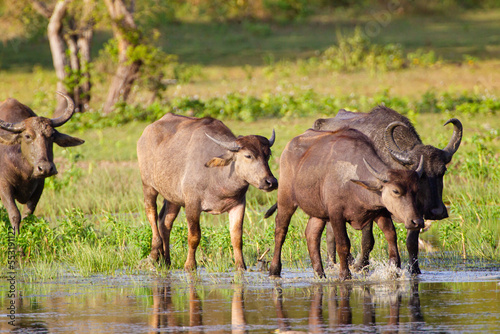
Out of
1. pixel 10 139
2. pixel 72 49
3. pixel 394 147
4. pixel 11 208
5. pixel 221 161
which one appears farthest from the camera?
pixel 72 49

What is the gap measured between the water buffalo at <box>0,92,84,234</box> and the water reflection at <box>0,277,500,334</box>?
217cm

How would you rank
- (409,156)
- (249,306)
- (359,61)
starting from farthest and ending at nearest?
(359,61)
(409,156)
(249,306)

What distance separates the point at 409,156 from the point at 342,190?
101 centimetres

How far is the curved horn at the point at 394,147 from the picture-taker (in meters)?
8.28

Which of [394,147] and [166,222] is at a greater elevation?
[394,147]

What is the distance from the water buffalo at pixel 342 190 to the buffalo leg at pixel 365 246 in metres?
0.34

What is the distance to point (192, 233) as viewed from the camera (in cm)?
877

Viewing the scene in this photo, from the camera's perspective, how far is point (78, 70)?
19.9 metres

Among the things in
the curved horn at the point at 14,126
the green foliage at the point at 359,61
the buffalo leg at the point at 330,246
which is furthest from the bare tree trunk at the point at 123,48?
the buffalo leg at the point at 330,246

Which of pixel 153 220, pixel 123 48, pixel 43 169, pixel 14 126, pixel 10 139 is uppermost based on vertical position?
pixel 123 48

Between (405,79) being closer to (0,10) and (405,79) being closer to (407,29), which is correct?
(407,29)

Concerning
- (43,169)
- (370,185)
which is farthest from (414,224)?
(43,169)

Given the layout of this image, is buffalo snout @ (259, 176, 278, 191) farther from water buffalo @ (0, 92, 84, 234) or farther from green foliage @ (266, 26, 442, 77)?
green foliage @ (266, 26, 442, 77)

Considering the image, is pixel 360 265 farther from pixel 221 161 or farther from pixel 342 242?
pixel 221 161
